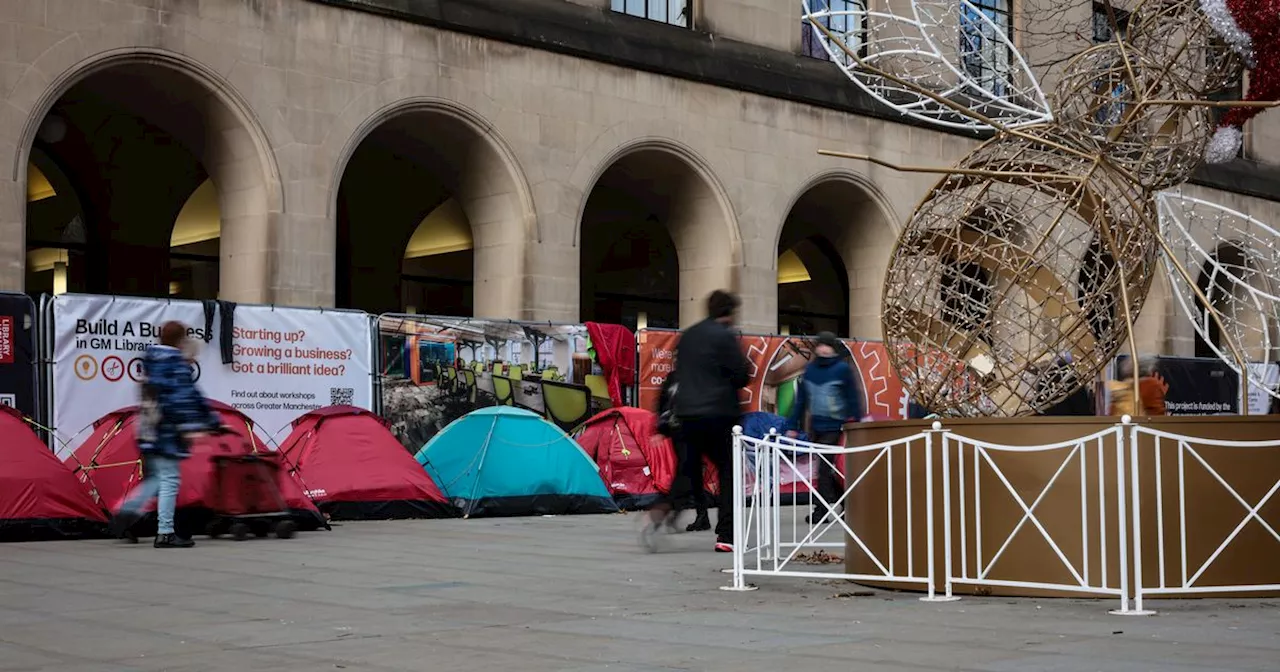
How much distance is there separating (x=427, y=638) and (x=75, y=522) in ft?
27.1

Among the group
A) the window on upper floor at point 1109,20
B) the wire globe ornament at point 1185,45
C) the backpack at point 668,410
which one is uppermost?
the window on upper floor at point 1109,20

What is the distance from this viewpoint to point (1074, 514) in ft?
29.9

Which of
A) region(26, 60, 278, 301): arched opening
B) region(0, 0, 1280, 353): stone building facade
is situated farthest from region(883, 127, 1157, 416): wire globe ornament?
region(26, 60, 278, 301): arched opening

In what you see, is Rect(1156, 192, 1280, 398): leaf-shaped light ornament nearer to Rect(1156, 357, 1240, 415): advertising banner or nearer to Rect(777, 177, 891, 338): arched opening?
Rect(1156, 357, 1240, 415): advertising banner

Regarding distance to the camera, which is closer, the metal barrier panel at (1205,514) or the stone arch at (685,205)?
the metal barrier panel at (1205,514)

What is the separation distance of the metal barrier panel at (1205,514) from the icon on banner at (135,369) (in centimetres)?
1159

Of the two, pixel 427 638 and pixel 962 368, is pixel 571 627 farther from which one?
pixel 962 368

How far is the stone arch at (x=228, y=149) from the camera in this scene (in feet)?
69.0

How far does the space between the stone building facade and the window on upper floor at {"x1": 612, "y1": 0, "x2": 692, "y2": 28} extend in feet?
0.74

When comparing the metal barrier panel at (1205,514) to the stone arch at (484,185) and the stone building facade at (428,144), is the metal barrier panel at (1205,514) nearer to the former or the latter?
the stone building facade at (428,144)

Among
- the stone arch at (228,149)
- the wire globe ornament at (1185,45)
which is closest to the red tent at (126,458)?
the stone arch at (228,149)

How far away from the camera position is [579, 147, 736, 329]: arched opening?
27.4 metres

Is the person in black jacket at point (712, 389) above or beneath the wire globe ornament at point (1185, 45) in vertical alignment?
beneath

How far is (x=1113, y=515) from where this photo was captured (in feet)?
29.6
